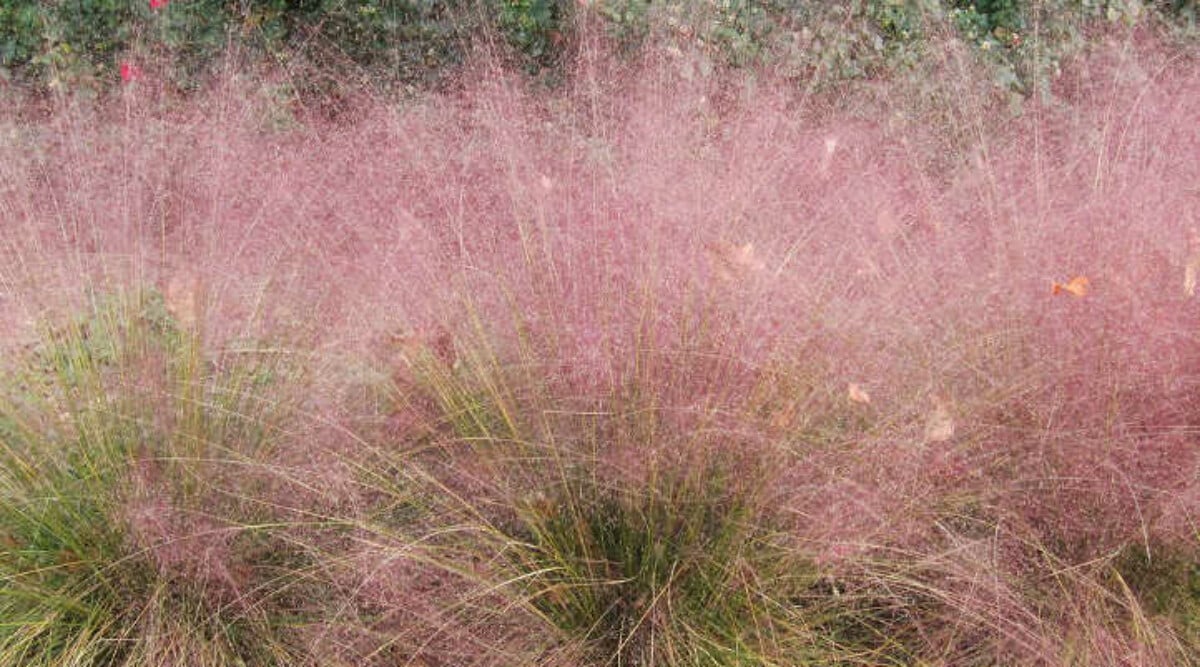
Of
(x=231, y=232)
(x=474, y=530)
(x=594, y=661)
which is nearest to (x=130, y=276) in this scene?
(x=231, y=232)

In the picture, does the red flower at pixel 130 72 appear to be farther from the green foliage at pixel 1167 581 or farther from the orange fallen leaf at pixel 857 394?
the green foliage at pixel 1167 581

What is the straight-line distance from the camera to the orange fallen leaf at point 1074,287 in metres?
2.20

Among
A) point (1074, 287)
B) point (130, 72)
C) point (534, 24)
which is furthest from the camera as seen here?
point (534, 24)

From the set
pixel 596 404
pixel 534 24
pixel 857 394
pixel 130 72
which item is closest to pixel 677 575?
pixel 596 404

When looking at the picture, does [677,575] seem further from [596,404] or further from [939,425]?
[939,425]

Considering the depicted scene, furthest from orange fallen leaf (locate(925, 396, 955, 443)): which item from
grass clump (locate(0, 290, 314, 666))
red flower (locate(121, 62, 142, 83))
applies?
red flower (locate(121, 62, 142, 83))

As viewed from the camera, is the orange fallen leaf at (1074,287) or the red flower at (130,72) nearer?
the orange fallen leaf at (1074,287)

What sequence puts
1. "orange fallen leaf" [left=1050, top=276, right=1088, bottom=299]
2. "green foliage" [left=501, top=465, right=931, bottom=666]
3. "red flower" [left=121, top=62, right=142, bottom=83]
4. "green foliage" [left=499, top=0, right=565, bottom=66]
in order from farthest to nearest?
1. "green foliage" [left=499, top=0, right=565, bottom=66]
2. "red flower" [left=121, top=62, right=142, bottom=83]
3. "orange fallen leaf" [left=1050, top=276, right=1088, bottom=299]
4. "green foliage" [left=501, top=465, right=931, bottom=666]

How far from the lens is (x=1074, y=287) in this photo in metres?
2.20

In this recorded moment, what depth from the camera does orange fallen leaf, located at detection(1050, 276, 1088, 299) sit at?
2199 millimetres

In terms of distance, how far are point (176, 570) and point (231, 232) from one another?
713 millimetres

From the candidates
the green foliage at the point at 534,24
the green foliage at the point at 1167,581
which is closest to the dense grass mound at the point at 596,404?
the green foliage at the point at 1167,581

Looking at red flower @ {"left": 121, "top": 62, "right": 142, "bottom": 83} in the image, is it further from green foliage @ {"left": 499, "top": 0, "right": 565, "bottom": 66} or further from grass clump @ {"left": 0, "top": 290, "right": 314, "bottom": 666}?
green foliage @ {"left": 499, "top": 0, "right": 565, "bottom": 66}

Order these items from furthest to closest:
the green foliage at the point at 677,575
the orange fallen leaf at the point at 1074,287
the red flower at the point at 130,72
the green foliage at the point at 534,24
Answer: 1. the green foliage at the point at 534,24
2. the red flower at the point at 130,72
3. the orange fallen leaf at the point at 1074,287
4. the green foliage at the point at 677,575
